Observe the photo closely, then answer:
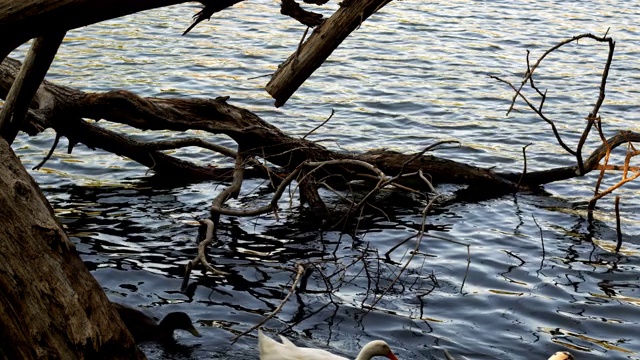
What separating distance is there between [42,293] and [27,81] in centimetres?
311

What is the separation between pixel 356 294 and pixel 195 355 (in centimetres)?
172

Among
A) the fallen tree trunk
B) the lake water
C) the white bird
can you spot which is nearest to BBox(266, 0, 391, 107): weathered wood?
the white bird

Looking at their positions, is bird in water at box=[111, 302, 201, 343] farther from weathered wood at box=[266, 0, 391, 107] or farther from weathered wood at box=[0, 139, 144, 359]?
weathered wood at box=[266, 0, 391, 107]

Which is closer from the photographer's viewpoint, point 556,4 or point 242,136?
point 242,136

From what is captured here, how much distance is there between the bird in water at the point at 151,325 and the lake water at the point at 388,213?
101 mm

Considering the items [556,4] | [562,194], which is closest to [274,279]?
[562,194]

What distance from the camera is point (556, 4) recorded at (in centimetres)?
2070

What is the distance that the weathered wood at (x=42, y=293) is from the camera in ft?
17.2

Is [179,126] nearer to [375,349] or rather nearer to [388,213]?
[388,213]

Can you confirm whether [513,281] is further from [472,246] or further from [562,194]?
[562,194]

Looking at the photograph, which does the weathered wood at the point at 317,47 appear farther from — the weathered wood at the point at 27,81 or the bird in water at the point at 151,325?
the bird in water at the point at 151,325

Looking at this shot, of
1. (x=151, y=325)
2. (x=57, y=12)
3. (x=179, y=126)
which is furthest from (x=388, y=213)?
(x=57, y=12)

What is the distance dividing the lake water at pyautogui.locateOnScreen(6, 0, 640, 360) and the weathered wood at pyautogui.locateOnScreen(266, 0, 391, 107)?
6.44 feet

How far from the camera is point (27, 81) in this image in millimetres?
7984
